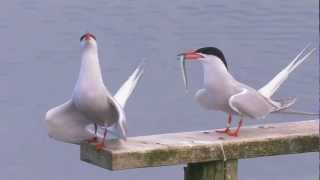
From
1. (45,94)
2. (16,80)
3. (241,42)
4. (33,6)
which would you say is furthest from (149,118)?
(33,6)

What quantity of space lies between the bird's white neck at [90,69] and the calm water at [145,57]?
17.1 ft

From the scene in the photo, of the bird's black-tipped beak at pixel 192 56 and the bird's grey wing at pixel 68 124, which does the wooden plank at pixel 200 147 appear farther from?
the bird's black-tipped beak at pixel 192 56

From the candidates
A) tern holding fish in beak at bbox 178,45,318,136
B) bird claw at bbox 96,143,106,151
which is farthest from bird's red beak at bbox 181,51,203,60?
bird claw at bbox 96,143,106,151

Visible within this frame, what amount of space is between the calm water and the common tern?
5.02 m

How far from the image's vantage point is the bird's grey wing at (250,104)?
18.2 ft

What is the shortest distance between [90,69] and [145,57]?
9.41 metres

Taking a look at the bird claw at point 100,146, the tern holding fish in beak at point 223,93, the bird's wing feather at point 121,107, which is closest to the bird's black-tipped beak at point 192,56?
the tern holding fish in beak at point 223,93

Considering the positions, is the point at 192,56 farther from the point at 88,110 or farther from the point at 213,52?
the point at 88,110

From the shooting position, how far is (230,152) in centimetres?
498

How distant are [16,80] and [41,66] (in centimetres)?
73

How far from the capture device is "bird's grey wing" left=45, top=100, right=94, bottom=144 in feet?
17.0

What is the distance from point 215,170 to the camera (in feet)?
16.5

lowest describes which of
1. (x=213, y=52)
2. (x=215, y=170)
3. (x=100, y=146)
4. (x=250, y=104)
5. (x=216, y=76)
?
(x=215, y=170)

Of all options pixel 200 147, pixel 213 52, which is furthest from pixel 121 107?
pixel 213 52
